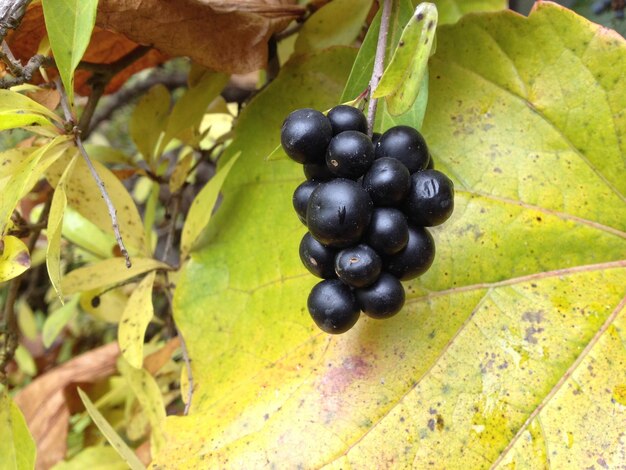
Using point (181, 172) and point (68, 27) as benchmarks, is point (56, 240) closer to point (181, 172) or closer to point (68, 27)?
point (68, 27)

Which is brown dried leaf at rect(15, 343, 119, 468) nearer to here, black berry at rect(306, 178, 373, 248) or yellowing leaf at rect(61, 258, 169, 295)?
yellowing leaf at rect(61, 258, 169, 295)

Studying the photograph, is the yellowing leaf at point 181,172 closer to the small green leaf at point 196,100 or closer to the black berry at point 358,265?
the small green leaf at point 196,100

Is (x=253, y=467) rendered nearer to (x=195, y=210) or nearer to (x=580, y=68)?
(x=195, y=210)

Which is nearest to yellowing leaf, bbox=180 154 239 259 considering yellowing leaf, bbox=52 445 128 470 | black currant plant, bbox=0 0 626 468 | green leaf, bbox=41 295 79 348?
black currant plant, bbox=0 0 626 468

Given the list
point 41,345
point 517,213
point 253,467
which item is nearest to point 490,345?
point 517,213

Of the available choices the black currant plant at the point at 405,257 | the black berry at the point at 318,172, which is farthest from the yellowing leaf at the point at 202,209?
the black berry at the point at 318,172

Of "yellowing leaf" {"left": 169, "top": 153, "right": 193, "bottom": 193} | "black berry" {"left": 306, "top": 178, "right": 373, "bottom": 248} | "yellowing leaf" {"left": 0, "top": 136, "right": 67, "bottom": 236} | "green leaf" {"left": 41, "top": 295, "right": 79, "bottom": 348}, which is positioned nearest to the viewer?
"black berry" {"left": 306, "top": 178, "right": 373, "bottom": 248}

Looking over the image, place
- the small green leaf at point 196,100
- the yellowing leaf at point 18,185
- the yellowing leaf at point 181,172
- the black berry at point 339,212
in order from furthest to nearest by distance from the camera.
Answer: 1. the yellowing leaf at point 181,172
2. the small green leaf at point 196,100
3. the yellowing leaf at point 18,185
4. the black berry at point 339,212
